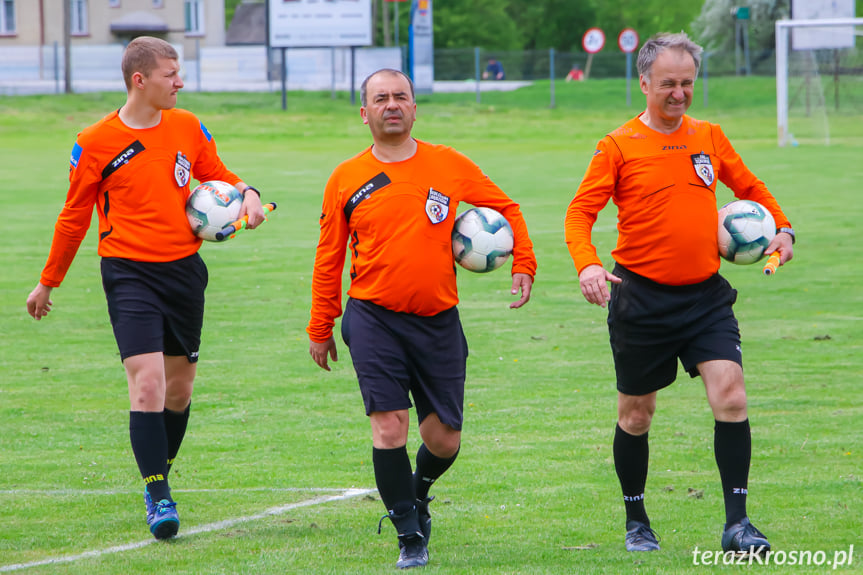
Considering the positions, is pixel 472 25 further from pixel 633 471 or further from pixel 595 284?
pixel 595 284

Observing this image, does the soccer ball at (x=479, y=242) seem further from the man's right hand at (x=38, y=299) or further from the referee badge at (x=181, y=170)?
the man's right hand at (x=38, y=299)

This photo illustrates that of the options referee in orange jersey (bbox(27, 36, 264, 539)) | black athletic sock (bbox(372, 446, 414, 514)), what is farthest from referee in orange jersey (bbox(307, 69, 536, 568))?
referee in orange jersey (bbox(27, 36, 264, 539))

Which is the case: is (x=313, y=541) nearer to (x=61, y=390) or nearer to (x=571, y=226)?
(x=571, y=226)

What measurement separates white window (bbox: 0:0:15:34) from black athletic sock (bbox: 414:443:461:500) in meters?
71.7

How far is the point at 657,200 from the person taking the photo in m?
5.47

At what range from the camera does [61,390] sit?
9391mm

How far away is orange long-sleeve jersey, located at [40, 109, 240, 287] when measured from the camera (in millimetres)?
5941

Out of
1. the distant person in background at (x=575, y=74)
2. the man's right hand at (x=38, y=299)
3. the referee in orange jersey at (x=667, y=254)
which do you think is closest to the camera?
the referee in orange jersey at (x=667, y=254)

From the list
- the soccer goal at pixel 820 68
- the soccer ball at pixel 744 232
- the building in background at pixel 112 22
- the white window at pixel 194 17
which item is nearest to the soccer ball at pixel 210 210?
the soccer ball at pixel 744 232

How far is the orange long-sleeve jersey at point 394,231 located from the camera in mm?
5297

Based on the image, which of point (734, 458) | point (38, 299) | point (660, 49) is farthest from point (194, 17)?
point (734, 458)

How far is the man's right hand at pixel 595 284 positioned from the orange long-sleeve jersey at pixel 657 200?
0.20 metres

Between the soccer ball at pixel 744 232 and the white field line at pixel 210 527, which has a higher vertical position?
the soccer ball at pixel 744 232

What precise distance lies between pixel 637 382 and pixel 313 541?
5.38 ft
